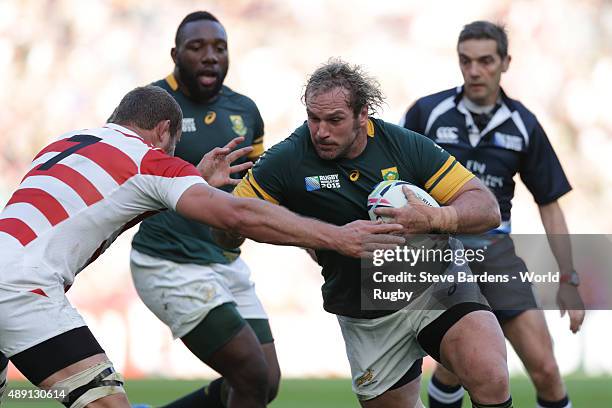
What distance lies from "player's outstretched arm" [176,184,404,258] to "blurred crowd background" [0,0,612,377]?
23.5ft

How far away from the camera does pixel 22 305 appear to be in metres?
4.45

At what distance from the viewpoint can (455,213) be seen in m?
4.98

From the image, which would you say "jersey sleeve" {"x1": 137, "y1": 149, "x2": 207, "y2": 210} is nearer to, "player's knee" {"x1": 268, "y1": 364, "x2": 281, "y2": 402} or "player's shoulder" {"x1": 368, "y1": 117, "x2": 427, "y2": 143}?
"player's shoulder" {"x1": 368, "y1": 117, "x2": 427, "y2": 143}

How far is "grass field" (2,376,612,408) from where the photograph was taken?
921 centimetres

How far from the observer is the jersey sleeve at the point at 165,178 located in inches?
177

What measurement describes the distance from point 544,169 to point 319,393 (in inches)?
162

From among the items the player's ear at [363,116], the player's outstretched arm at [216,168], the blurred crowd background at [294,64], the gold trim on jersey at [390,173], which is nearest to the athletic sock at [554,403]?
the gold trim on jersey at [390,173]

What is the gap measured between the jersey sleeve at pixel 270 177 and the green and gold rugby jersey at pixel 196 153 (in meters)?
1.46

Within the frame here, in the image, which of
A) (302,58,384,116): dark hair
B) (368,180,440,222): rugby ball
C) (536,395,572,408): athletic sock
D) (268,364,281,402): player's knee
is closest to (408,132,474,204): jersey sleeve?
(368,180,440,222): rugby ball

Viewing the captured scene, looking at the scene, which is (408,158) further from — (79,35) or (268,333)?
(79,35)

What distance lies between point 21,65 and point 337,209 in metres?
8.15

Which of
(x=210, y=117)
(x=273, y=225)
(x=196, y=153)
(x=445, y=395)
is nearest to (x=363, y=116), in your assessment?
(x=273, y=225)

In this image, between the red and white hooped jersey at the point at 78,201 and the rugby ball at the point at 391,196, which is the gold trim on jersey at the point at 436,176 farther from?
the red and white hooped jersey at the point at 78,201

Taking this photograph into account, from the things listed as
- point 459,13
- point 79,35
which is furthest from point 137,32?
point 459,13
